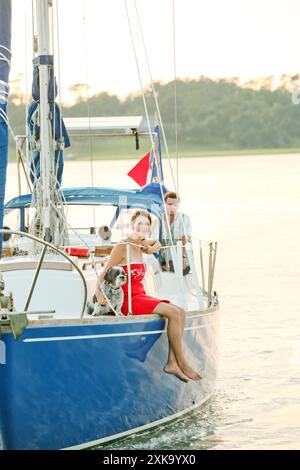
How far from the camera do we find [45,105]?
1435 cm

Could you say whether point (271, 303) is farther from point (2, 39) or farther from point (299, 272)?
point (2, 39)

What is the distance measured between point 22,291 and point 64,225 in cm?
161

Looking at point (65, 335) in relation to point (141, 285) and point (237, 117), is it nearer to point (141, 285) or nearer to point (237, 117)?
point (141, 285)

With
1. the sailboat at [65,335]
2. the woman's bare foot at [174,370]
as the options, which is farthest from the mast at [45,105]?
the woman's bare foot at [174,370]

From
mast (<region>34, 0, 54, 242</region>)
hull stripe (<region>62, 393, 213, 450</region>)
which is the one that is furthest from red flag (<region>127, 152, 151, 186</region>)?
hull stripe (<region>62, 393, 213, 450</region>)

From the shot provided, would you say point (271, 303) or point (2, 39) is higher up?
point (2, 39)

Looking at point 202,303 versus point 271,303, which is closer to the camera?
point 202,303

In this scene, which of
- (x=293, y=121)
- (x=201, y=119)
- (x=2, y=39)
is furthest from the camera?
(x=201, y=119)

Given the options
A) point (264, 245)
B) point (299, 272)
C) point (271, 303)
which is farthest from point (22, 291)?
point (264, 245)

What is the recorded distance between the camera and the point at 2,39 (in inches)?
463

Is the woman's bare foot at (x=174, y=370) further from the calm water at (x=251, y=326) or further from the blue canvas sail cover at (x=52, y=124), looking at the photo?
the blue canvas sail cover at (x=52, y=124)

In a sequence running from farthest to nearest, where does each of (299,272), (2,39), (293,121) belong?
(293,121)
(299,272)
(2,39)

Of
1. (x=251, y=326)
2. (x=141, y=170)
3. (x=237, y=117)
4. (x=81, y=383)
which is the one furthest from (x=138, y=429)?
(x=237, y=117)

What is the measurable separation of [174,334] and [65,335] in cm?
134
